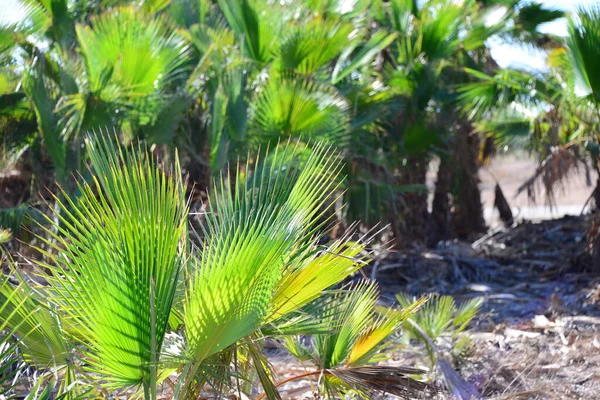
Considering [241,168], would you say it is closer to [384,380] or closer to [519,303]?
[519,303]

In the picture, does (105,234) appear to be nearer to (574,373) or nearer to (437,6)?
(574,373)

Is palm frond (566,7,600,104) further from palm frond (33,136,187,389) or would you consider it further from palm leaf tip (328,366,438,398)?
palm frond (33,136,187,389)

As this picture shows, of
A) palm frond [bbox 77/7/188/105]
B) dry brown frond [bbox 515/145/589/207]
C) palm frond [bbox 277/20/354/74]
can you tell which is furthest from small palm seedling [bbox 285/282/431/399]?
dry brown frond [bbox 515/145/589/207]

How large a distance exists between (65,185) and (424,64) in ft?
18.3

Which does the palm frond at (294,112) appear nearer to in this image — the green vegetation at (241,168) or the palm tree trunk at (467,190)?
the green vegetation at (241,168)

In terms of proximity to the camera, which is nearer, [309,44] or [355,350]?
[355,350]

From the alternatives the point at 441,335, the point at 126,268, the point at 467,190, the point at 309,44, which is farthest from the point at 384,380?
the point at 467,190

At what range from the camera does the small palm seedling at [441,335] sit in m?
4.42

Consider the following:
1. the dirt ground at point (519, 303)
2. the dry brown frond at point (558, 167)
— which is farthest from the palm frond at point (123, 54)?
the dry brown frond at point (558, 167)

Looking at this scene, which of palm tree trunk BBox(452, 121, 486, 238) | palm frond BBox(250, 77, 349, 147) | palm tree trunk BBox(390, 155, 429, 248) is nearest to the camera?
palm frond BBox(250, 77, 349, 147)

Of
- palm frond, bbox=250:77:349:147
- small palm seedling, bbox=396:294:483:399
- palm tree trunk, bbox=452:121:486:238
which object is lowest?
palm tree trunk, bbox=452:121:486:238

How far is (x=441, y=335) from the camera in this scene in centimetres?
548

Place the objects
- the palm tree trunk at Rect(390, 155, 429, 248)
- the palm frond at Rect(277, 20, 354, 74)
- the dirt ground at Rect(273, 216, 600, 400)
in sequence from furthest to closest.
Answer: the palm tree trunk at Rect(390, 155, 429, 248) → the palm frond at Rect(277, 20, 354, 74) → the dirt ground at Rect(273, 216, 600, 400)

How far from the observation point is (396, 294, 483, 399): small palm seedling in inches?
174
